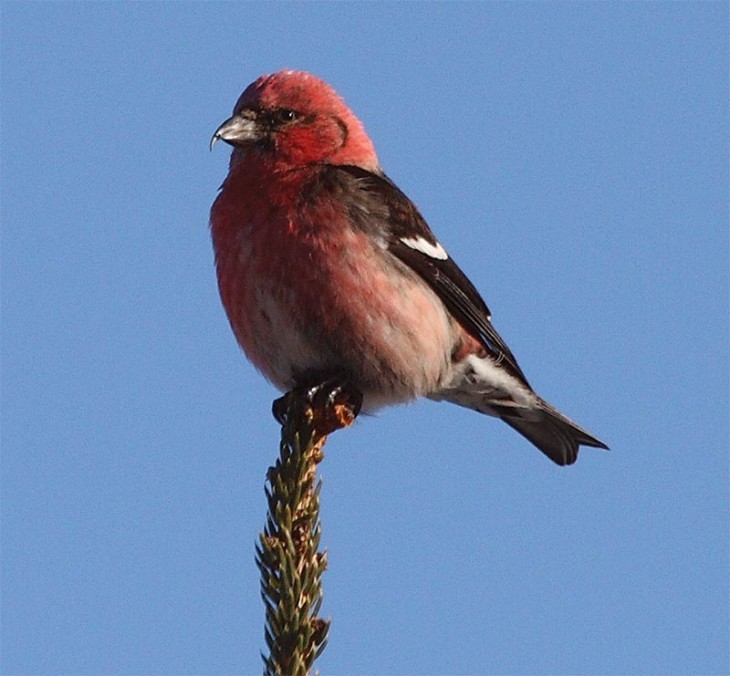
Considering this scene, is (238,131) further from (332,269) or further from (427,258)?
(427,258)

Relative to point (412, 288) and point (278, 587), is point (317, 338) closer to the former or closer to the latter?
point (412, 288)

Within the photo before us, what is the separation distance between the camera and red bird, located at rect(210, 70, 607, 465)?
4898 millimetres

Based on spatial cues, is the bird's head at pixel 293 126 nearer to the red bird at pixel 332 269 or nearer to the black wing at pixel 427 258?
the red bird at pixel 332 269

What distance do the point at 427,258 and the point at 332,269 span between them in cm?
79

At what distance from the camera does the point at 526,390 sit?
237 inches

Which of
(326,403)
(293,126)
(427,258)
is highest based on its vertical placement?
(293,126)

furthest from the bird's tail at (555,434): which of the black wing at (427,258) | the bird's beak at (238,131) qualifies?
the bird's beak at (238,131)

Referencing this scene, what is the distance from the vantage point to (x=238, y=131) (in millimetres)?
5375

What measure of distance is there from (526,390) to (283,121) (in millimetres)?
1841

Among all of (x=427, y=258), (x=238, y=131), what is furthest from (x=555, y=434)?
(x=238, y=131)

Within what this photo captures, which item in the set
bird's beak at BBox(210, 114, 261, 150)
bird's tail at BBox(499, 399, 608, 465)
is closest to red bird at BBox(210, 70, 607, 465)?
bird's beak at BBox(210, 114, 261, 150)

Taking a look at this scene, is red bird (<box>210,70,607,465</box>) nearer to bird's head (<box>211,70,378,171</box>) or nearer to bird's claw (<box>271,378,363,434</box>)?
bird's head (<box>211,70,378,171</box>)

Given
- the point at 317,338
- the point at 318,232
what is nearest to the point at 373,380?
the point at 317,338

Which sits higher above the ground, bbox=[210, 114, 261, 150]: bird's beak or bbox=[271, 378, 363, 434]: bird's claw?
bbox=[210, 114, 261, 150]: bird's beak
